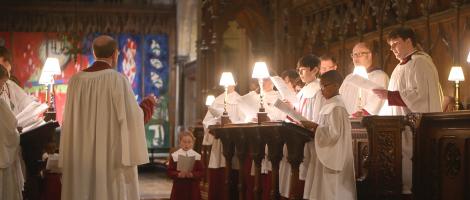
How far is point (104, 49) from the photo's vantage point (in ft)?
19.6

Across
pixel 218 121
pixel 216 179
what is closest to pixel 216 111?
pixel 218 121

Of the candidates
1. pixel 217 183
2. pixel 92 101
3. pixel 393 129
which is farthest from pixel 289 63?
pixel 92 101

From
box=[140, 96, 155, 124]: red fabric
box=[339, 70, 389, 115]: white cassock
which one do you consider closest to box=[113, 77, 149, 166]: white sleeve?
box=[140, 96, 155, 124]: red fabric

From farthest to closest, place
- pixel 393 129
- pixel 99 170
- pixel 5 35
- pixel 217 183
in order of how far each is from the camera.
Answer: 1. pixel 5 35
2. pixel 217 183
3. pixel 393 129
4. pixel 99 170

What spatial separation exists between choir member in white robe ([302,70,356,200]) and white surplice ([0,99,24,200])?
2.63 meters

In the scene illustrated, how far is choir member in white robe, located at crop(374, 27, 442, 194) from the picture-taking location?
270 inches

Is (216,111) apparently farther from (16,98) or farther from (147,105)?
(147,105)

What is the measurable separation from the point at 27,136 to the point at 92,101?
115cm

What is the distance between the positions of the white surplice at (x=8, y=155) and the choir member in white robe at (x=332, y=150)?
2630 mm

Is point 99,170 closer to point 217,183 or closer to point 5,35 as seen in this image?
point 217,183

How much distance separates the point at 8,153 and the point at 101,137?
110 cm

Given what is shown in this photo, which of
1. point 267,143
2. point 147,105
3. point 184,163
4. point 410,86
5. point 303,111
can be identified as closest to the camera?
point 147,105

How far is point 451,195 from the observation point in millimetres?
6051

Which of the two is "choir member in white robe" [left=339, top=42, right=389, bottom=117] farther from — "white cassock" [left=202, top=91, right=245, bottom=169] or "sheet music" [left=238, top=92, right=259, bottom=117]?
"white cassock" [left=202, top=91, right=245, bottom=169]
